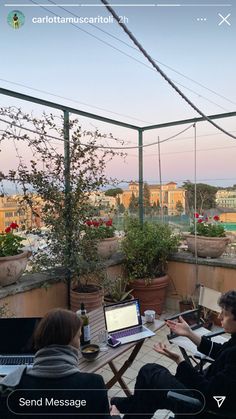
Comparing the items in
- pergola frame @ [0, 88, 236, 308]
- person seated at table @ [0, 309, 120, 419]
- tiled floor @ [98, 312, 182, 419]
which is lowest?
tiled floor @ [98, 312, 182, 419]

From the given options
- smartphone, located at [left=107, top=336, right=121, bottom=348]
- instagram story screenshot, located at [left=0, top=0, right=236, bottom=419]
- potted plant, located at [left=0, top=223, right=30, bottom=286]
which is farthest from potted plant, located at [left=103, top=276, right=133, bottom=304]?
smartphone, located at [left=107, top=336, right=121, bottom=348]

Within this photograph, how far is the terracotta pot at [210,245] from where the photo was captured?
154 inches

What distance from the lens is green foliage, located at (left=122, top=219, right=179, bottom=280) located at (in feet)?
13.3

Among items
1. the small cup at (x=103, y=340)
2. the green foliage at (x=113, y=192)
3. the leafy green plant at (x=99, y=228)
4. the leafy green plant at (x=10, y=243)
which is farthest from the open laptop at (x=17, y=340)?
the green foliage at (x=113, y=192)

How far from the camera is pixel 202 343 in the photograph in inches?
78.7

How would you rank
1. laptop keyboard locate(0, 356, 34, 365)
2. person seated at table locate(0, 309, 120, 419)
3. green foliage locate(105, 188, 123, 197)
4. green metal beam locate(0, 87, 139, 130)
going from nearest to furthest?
1. person seated at table locate(0, 309, 120, 419)
2. laptop keyboard locate(0, 356, 34, 365)
3. green metal beam locate(0, 87, 139, 130)
4. green foliage locate(105, 188, 123, 197)

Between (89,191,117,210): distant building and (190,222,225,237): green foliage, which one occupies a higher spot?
(89,191,117,210): distant building

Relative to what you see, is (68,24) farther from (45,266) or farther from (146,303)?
(146,303)

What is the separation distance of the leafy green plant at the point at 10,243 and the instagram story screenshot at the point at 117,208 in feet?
0.06

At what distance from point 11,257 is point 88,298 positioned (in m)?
0.92

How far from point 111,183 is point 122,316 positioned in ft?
6.16

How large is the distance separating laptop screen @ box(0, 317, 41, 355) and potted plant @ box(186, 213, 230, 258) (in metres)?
2.81

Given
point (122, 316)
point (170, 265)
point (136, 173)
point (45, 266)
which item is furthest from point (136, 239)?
point (122, 316)

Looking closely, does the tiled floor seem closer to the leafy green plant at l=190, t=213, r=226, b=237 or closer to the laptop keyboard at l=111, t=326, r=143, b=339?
the laptop keyboard at l=111, t=326, r=143, b=339
